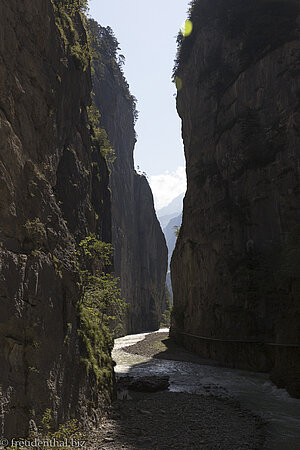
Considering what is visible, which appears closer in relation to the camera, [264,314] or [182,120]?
[264,314]

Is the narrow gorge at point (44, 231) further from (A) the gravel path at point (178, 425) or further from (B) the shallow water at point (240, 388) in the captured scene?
(B) the shallow water at point (240, 388)

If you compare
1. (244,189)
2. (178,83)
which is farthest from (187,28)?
(244,189)

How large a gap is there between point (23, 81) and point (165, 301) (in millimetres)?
96912

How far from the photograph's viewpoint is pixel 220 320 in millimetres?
33250

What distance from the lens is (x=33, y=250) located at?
37.4ft

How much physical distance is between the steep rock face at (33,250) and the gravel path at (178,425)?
1546 mm

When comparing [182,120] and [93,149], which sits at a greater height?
[182,120]

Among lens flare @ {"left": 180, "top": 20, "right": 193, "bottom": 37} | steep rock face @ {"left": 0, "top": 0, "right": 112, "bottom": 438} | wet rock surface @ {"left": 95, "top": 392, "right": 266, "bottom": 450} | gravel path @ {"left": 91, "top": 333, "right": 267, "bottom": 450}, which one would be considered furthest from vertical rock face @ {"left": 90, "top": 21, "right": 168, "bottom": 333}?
steep rock face @ {"left": 0, "top": 0, "right": 112, "bottom": 438}

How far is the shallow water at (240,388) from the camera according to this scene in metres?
14.5

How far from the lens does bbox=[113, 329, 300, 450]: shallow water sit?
1455cm

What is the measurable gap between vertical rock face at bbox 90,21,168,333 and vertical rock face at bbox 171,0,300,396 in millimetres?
32197

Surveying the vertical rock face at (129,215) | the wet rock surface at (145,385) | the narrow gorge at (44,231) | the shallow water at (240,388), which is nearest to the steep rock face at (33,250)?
the narrow gorge at (44,231)

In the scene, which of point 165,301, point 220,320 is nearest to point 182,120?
point 220,320

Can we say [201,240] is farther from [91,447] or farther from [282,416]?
[91,447]
